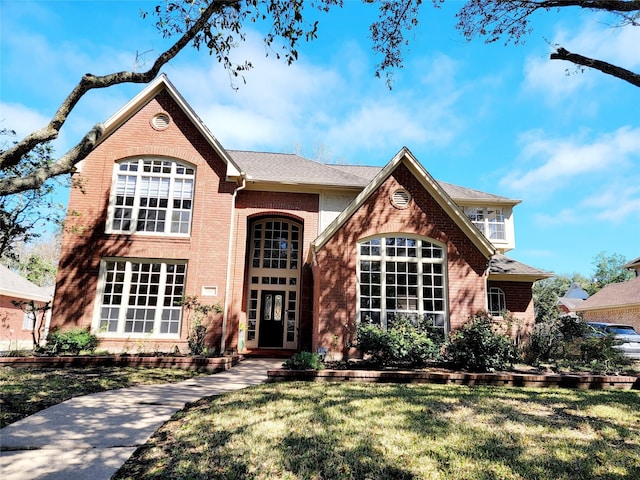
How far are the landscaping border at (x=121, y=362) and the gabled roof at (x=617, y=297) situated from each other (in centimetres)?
2701

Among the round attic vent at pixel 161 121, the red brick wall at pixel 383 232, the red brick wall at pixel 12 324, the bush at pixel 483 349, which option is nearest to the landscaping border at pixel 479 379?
the bush at pixel 483 349

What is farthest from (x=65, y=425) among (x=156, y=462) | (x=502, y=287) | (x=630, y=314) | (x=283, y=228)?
(x=630, y=314)

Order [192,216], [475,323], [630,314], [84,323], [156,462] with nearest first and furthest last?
[156,462]
[475,323]
[84,323]
[192,216]
[630,314]

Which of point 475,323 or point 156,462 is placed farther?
point 475,323

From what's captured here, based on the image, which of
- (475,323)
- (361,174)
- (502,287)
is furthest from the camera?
(361,174)

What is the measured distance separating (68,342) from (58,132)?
7850 mm

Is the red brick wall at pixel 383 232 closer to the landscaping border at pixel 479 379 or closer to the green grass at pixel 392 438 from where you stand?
the landscaping border at pixel 479 379

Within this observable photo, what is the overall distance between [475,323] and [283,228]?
901 cm

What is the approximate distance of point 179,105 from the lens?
1427 centimetres

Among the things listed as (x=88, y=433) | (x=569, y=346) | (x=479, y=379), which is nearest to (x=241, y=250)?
(x=479, y=379)

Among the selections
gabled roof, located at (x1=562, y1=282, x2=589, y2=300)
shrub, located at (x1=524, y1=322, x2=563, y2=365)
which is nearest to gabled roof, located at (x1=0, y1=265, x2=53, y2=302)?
shrub, located at (x1=524, y1=322, x2=563, y2=365)

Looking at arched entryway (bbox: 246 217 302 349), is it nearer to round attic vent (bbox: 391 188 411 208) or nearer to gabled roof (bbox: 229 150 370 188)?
gabled roof (bbox: 229 150 370 188)

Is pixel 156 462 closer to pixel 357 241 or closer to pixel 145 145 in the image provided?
pixel 357 241

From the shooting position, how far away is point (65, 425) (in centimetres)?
520
